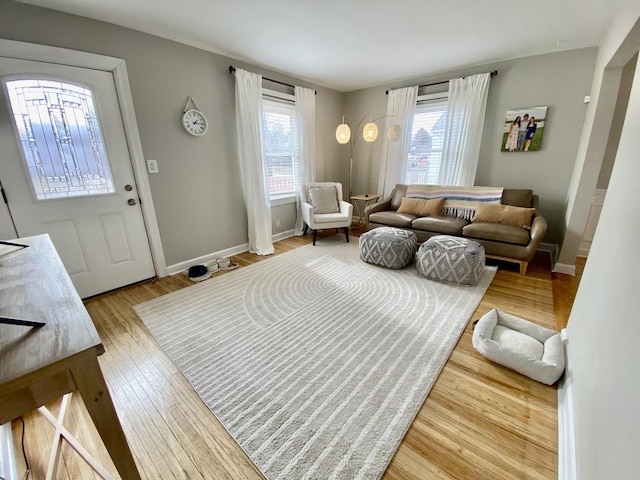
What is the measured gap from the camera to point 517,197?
10.9 feet

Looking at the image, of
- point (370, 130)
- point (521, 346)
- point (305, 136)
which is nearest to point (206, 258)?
point (305, 136)

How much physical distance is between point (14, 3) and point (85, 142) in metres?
0.97

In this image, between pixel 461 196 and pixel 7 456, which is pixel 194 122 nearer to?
pixel 7 456

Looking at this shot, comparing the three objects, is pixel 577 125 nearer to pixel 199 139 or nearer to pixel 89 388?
pixel 199 139

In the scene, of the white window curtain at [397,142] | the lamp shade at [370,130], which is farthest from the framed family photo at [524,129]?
the lamp shade at [370,130]

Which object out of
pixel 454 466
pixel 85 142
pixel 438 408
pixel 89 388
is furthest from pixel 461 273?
pixel 85 142

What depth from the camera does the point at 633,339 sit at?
0.79 m

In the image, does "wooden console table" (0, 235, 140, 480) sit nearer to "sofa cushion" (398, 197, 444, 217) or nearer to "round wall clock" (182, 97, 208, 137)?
"round wall clock" (182, 97, 208, 137)

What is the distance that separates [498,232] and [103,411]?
3479 millimetres

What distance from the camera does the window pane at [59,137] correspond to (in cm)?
204

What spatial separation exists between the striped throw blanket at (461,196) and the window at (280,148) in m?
2.01

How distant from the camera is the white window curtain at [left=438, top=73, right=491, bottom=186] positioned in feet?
11.5

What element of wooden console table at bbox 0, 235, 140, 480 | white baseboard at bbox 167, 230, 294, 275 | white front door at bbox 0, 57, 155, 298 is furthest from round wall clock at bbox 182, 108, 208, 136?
wooden console table at bbox 0, 235, 140, 480

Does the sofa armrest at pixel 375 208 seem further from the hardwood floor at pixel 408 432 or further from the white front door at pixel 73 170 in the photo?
the white front door at pixel 73 170
